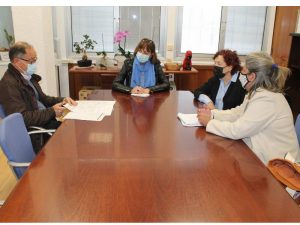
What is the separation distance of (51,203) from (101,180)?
21 centimetres

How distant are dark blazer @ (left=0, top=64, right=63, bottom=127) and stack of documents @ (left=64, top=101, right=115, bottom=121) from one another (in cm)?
18

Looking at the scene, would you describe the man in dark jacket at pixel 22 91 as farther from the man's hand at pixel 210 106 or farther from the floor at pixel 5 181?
the man's hand at pixel 210 106

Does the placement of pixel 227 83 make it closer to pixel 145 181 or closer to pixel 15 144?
pixel 145 181

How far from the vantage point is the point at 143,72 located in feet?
9.36

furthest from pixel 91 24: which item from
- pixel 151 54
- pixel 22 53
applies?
pixel 22 53

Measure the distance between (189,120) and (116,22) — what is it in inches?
116

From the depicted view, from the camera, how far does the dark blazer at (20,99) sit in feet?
6.09

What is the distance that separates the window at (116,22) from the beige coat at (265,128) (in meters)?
3.03

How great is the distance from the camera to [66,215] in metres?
0.87

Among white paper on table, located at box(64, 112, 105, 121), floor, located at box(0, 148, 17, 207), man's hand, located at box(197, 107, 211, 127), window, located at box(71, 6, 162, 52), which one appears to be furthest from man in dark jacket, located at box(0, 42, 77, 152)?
window, located at box(71, 6, 162, 52)

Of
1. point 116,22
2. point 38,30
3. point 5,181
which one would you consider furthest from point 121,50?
point 5,181

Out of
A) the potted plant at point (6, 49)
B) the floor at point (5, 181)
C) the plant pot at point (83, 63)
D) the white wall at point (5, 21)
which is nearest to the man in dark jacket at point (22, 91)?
the floor at point (5, 181)

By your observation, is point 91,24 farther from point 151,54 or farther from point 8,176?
point 8,176
